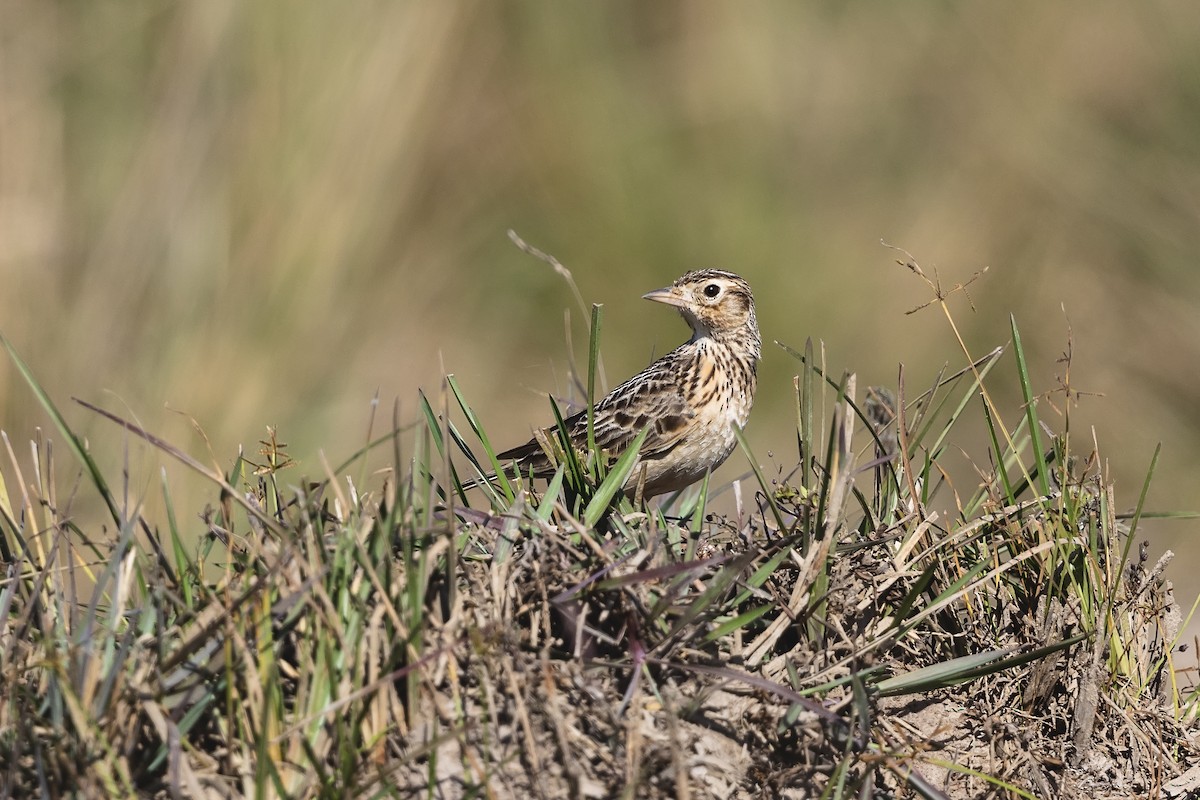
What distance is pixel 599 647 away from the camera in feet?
9.19

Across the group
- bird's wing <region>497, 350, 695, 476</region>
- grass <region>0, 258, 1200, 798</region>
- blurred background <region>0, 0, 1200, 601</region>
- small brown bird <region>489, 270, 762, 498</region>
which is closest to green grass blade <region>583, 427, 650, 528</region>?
grass <region>0, 258, 1200, 798</region>

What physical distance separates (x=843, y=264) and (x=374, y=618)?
22.9 ft

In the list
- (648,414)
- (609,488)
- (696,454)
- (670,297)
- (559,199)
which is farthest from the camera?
(559,199)

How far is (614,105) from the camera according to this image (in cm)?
929

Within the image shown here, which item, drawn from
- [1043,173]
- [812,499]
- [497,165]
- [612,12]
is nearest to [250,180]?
[497,165]

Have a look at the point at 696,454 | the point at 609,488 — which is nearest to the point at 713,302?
the point at 696,454

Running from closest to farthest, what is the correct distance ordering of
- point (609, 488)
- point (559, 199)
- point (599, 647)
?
point (599, 647) < point (609, 488) < point (559, 199)

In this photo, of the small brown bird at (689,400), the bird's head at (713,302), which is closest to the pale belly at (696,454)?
the small brown bird at (689,400)

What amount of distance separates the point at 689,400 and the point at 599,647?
2515 mm

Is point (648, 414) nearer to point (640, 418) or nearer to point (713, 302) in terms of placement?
point (640, 418)

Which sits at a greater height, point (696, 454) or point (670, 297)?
point (670, 297)

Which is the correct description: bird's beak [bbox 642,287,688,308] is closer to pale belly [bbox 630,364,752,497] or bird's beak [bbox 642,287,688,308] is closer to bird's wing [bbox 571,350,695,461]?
bird's wing [bbox 571,350,695,461]

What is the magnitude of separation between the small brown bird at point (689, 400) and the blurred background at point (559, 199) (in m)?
1.93

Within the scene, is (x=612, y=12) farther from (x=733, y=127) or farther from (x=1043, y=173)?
(x=1043, y=173)
